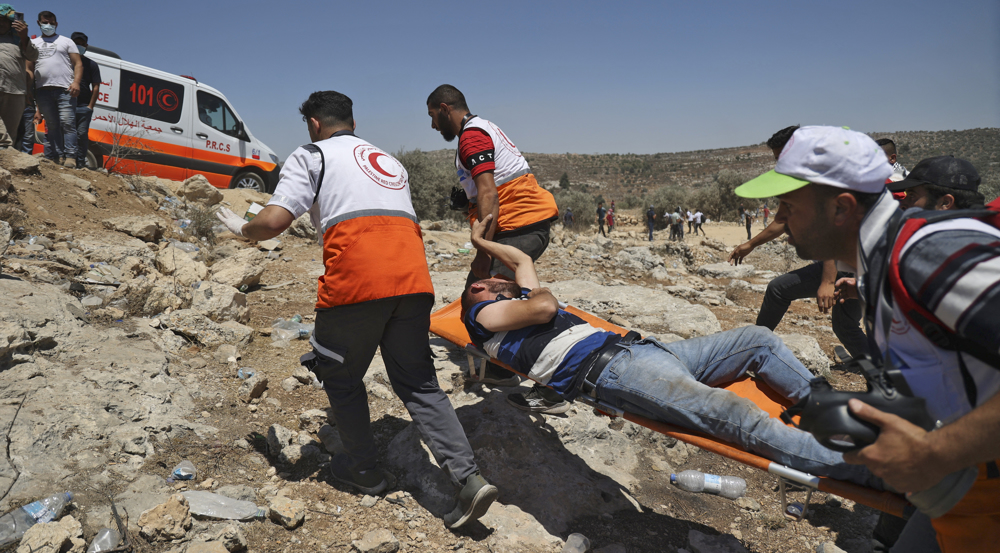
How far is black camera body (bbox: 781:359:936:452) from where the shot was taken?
119 centimetres

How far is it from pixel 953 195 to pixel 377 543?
3164 mm

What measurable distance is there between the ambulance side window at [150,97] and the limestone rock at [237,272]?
4.08 meters

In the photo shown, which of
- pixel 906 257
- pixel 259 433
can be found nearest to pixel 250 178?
pixel 259 433

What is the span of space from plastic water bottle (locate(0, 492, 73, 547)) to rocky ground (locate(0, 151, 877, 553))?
46mm

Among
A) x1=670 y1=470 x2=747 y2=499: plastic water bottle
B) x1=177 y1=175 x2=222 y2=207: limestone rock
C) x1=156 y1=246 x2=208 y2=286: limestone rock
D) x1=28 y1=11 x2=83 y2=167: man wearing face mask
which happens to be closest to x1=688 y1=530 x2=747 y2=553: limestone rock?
x1=670 y1=470 x2=747 y2=499: plastic water bottle

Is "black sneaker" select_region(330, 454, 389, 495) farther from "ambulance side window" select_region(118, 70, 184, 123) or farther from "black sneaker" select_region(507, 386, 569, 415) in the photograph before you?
"ambulance side window" select_region(118, 70, 184, 123)

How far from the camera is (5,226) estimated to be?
406 cm

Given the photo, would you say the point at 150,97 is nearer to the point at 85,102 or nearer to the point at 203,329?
the point at 85,102

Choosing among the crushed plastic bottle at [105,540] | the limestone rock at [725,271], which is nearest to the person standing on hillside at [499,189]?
the crushed plastic bottle at [105,540]

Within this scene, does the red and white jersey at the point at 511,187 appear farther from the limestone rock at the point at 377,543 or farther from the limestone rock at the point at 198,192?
the limestone rock at the point at 198,192

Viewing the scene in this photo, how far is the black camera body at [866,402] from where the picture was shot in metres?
1.19

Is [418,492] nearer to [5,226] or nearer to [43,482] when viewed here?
[43,482]

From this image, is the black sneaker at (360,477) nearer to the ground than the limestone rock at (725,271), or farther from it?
nearer to the ground

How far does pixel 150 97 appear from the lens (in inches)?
327
